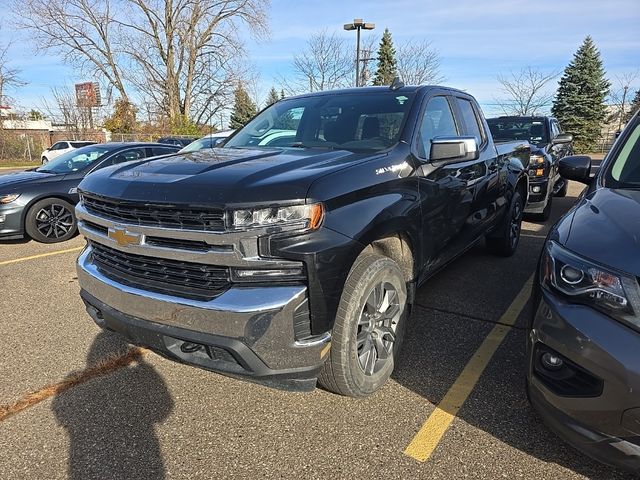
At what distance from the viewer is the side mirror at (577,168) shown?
3652mm

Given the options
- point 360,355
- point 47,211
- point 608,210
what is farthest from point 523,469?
point 47,211

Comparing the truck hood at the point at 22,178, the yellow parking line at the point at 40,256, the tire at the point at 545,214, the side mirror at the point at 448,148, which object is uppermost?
the side mirror at the point at 448,148

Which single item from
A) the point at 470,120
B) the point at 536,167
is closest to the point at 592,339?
the point at 470,120

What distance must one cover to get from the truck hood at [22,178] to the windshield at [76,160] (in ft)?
0.90

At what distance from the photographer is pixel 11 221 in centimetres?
661

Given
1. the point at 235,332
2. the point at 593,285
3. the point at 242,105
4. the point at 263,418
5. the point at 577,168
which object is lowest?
the point at 263,418

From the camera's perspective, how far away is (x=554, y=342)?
1965 mm

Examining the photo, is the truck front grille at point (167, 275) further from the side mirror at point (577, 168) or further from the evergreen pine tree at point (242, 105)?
the evergreen pine tree at point (242, 105)

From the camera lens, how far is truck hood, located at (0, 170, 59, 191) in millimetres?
6766

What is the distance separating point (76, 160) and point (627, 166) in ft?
25.2

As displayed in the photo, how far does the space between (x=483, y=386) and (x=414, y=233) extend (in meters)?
1.04

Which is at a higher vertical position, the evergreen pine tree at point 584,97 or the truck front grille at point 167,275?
the evergreen pine tree at point 584,97

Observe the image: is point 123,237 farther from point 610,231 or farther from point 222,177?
point 610,231

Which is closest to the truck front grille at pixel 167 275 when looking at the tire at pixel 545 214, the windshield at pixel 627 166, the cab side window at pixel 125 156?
the windshield at pixel 627 166
